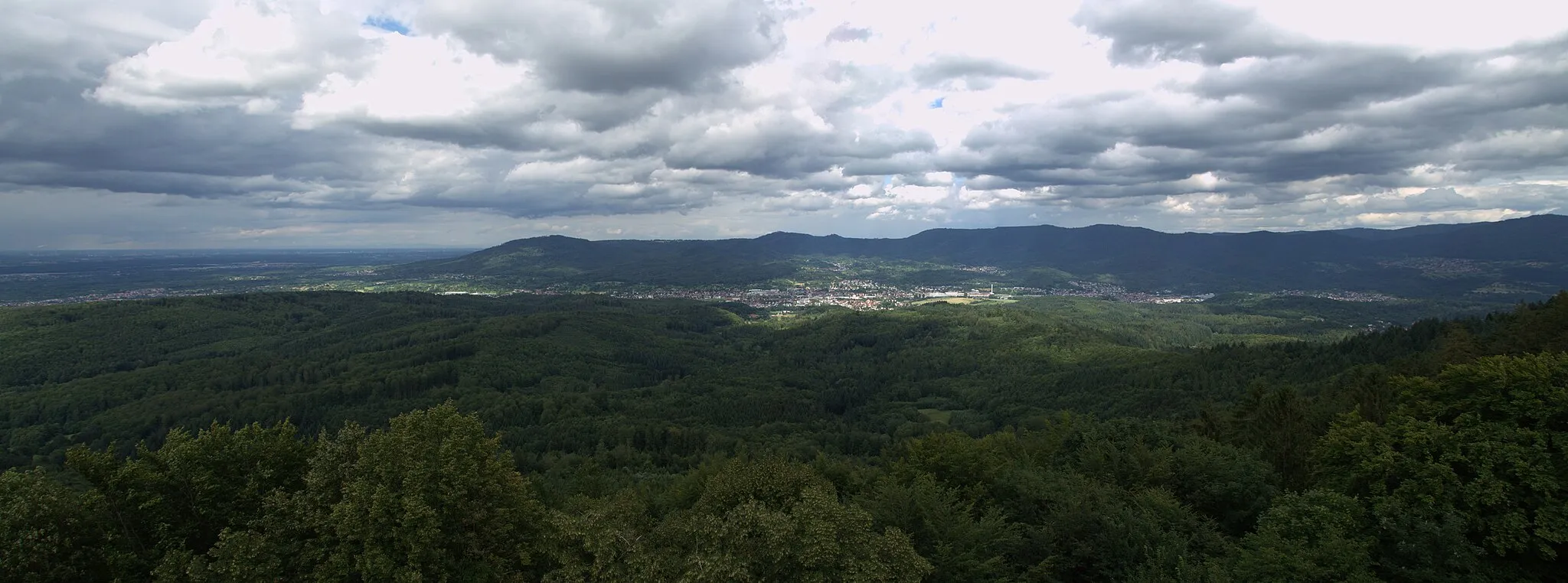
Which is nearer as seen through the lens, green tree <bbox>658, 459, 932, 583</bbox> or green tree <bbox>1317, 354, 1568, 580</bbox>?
green tree <bbox>658, 459, 932, 583</bbox>

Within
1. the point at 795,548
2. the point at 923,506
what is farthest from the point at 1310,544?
the point at 795,548

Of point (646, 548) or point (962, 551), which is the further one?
point (962, 551)

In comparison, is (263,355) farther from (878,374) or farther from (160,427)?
(878,374)

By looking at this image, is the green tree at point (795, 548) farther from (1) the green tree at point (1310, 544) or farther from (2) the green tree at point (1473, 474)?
(2) the green tree at point (1473, 474)

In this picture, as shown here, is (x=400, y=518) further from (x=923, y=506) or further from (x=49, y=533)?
(x=923, y=506)

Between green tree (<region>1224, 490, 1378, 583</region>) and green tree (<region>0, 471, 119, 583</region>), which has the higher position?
green tree (<region>0, 471, 119, 583</region>)

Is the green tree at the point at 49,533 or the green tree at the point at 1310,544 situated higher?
the green tree at the point at 49,533

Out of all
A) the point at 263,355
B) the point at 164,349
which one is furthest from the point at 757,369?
the point at 164,349

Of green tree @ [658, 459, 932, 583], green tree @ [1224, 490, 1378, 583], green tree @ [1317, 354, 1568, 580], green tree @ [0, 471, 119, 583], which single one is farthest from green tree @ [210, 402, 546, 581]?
green tree @ [1317, 354, 1568, 580]

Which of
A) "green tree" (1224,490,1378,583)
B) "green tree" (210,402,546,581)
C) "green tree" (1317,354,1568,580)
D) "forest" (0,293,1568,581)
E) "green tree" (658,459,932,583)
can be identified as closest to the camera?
"green tree" (658,459,932,583)

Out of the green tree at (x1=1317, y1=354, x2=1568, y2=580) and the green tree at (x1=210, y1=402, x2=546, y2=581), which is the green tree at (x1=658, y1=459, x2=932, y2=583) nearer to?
the green tree at (x1=210, y1=402, x2=546, y2=581)

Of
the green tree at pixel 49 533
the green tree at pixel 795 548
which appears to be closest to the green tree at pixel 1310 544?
the green tree at pixel 795 548
